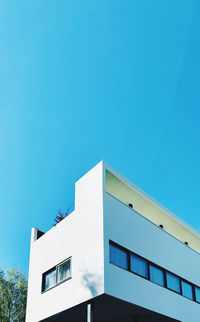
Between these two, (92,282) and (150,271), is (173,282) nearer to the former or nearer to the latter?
(150,271)

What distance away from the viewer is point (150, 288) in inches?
495

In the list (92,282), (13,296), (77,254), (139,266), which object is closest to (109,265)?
(92,282)

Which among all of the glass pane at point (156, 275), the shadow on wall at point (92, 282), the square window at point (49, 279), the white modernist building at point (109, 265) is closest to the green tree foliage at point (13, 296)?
the white modernist building at point (109, 265)

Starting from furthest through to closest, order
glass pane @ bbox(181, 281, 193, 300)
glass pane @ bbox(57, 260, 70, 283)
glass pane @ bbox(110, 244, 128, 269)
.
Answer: glass pane @ bbox(181, 281, 193, 300) < glass pane @ bbox(57, 260, 70, 283) < glass pane @ bbox(110, 244, 128, 269)

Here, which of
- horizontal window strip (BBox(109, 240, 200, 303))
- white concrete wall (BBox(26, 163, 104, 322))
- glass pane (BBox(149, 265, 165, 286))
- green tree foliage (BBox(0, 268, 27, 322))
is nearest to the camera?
white concrete wall (BBox(26, 163, 104, 322))

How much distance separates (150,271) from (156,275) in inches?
17.4

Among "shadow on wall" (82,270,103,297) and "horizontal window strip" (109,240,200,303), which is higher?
"horizontal window strip" (109,240,200,303)

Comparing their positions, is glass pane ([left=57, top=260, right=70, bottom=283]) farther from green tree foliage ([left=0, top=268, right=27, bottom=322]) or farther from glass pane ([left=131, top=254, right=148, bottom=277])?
green tree foliage ([left=0, top=268, right=27, bottom=322])

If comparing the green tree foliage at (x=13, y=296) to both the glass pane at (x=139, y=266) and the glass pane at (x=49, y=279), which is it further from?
the glass pane at (x=139, y=266)

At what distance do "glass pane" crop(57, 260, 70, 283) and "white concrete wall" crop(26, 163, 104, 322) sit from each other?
0.20 m

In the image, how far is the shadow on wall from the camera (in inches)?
422

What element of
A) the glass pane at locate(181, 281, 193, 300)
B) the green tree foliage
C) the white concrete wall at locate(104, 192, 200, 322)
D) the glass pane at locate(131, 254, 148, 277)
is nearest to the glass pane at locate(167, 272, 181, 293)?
the white concrete wall at locate(104, 192, 200, 322)

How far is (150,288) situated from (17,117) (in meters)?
10.4

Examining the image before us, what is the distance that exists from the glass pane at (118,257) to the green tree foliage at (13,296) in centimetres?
1672
